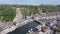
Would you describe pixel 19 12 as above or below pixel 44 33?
below

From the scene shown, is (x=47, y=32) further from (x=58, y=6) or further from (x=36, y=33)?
(x=58, y=6)

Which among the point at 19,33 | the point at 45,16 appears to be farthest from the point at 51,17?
the point at 19,33

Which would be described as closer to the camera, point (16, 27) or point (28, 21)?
point (16, 27)

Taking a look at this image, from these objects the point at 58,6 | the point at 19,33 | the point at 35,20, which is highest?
the point at 19,33

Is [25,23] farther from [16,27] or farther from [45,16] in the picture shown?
[45,16]

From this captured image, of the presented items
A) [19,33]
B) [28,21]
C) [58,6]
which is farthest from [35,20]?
[58,6]

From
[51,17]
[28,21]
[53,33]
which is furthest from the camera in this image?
[51,17]

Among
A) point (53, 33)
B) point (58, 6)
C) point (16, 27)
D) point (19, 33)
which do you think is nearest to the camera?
point (53, 33)

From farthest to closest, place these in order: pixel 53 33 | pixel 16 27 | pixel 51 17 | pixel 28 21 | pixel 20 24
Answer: pixel 51 17 → pixel 28 21 → pixel 20 24 → pixel 16 27 → pixel 53 33

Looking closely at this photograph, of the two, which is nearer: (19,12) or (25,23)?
(25,23)
